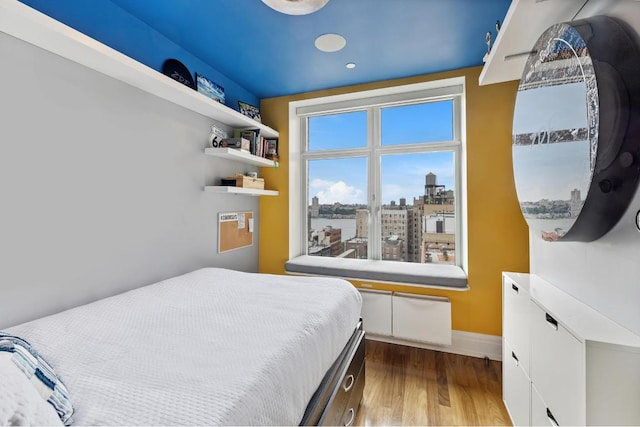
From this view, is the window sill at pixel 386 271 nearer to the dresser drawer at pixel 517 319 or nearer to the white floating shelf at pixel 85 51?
the dresser drawer at pixel 517 319

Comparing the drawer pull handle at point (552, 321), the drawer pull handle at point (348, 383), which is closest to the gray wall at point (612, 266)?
the drawer pull handle at point (552, 321)

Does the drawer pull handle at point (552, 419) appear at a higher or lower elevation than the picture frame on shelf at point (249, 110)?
lower

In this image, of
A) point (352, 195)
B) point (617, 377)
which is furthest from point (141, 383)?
point (352, 195)

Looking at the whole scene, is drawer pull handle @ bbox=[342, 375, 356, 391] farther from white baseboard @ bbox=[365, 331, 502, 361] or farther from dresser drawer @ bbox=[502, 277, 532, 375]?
white baseboard @ bbox=[365, 331, 502, 361]

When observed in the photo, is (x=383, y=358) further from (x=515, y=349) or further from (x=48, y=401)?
(x=48, y=401)

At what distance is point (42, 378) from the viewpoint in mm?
673

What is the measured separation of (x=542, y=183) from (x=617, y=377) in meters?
0.83

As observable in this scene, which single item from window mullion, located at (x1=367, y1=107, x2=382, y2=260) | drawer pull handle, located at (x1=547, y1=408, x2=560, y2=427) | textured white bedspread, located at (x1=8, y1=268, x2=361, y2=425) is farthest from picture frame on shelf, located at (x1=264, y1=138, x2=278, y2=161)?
drawer pull handle, located at (x1=547, y1=408, x2=560, y2=427)

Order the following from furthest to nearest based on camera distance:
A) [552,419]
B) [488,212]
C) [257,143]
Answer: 1. [257,143]
2. [488,212]
3. [552,419]

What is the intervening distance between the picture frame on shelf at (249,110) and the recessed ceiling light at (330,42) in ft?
3.23

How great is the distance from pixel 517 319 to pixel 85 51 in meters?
2.57

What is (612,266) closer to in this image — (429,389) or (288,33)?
(429,389)

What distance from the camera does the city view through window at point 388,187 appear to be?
8.75 ft

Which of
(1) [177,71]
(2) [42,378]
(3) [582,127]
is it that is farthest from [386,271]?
(1) [177,71]
